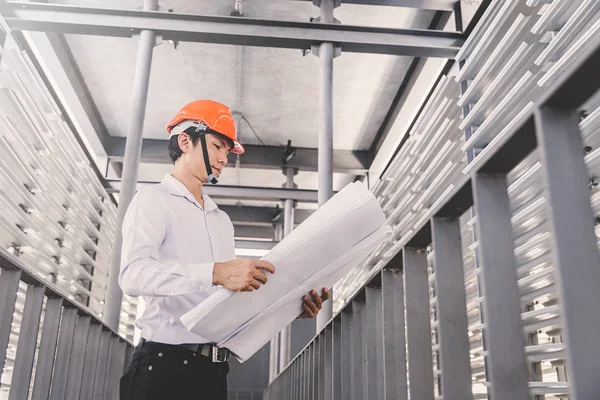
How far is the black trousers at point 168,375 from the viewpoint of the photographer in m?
2.13

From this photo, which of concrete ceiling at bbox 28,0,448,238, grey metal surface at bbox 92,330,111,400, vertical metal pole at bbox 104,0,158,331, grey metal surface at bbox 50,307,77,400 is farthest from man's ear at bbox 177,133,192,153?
concrete ceiling at bbox 28,0,448,238

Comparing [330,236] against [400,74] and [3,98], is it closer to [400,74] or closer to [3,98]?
[3,98]

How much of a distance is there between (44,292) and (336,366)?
133 cm

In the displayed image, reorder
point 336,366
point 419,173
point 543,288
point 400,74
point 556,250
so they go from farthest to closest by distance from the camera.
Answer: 1. point 400,74
2. point 419,173
3. point 543,288
4. point 336,366
5. point 556,250

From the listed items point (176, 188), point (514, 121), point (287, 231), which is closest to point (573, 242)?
point (514, 121)

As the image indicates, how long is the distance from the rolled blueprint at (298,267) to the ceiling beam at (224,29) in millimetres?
4312

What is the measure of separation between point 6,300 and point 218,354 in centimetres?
77

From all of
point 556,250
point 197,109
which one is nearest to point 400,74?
point 197,109

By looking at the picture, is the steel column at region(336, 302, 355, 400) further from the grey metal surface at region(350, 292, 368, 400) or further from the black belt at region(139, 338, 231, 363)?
the black belt at region(139, 338, 231, 363)

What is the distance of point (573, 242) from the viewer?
0.85m

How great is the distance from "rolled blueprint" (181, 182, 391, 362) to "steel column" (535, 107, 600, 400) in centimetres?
87

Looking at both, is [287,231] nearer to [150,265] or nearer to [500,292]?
[150,265]

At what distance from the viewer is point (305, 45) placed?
605 cm

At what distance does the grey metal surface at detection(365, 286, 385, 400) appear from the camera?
6.66ft
